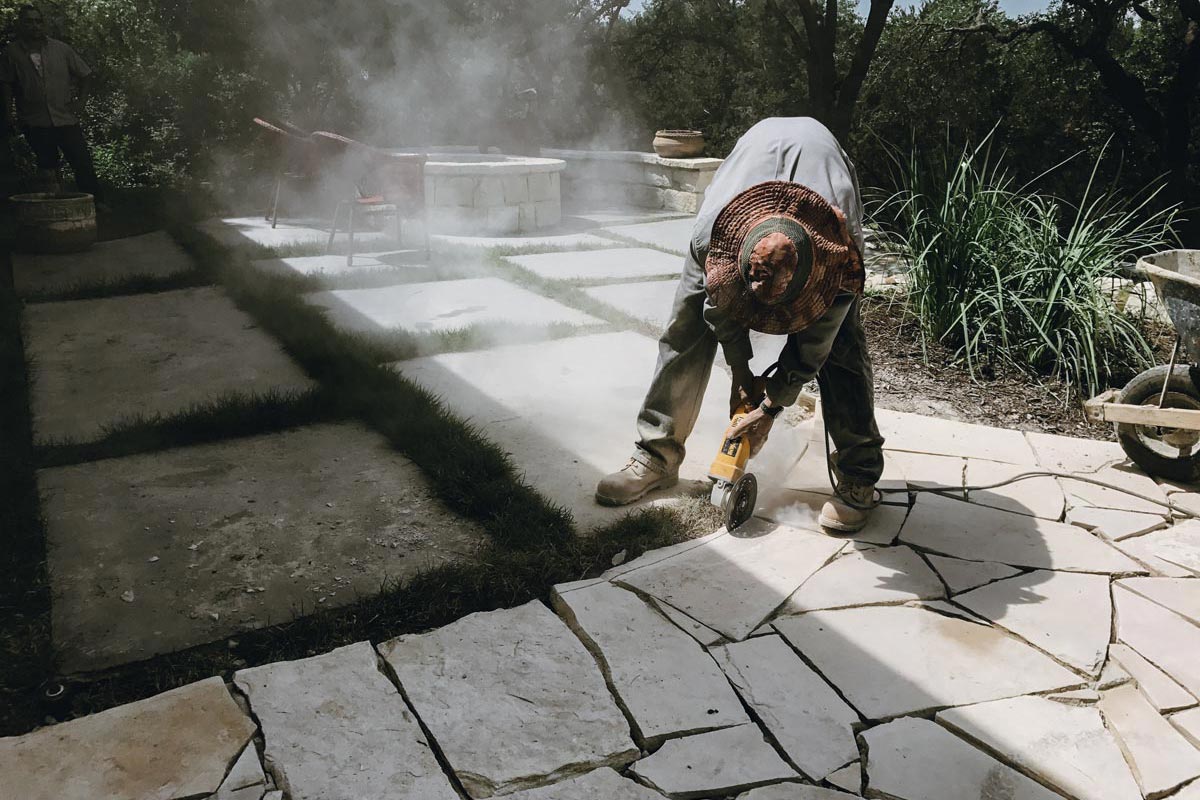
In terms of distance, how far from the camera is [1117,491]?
3.18m

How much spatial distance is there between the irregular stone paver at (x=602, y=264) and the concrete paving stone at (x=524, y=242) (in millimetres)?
231

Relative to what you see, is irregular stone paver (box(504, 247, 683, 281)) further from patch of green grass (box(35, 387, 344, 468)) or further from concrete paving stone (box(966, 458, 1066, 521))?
concrete paving stone (box(966, 458, 1066, 521))

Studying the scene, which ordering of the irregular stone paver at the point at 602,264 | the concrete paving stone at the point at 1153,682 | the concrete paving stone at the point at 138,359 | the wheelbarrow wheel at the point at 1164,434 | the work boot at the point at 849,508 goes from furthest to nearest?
the irregular stone paver at the point at 602,264, the concrete paving stone at the point at 138,359, the wheelbarrow wheel at the point at 1164,434, the work boot at the point at 849,508, the concrete paving stone at the point at 1153,682

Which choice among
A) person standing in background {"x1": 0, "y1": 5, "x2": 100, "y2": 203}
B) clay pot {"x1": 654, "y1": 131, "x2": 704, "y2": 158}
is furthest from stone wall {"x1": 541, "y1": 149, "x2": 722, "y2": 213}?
person standing in background {"x1": 0, "y1": 5, "x2": 100, "y2": 203}

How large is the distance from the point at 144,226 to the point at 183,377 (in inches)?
160

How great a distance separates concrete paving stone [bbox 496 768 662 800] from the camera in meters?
1.81

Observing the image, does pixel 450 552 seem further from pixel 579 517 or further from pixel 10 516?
pixel 10 516

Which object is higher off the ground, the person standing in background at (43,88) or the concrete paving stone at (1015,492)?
the person standing in background at (43,88)

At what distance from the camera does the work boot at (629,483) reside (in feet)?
9.86

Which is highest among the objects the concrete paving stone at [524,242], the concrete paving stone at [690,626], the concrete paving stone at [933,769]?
the concrete paving stone at [524,242]

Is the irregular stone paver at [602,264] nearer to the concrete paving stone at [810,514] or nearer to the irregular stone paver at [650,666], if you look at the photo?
the concrete paving stone at [810,514]

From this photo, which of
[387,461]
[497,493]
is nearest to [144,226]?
[387,461]

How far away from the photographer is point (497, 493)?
2.99 metres

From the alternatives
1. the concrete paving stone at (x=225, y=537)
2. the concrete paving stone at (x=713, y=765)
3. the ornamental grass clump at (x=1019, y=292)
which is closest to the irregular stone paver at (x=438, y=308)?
the concrete paving stone at (x=225, y=537)
